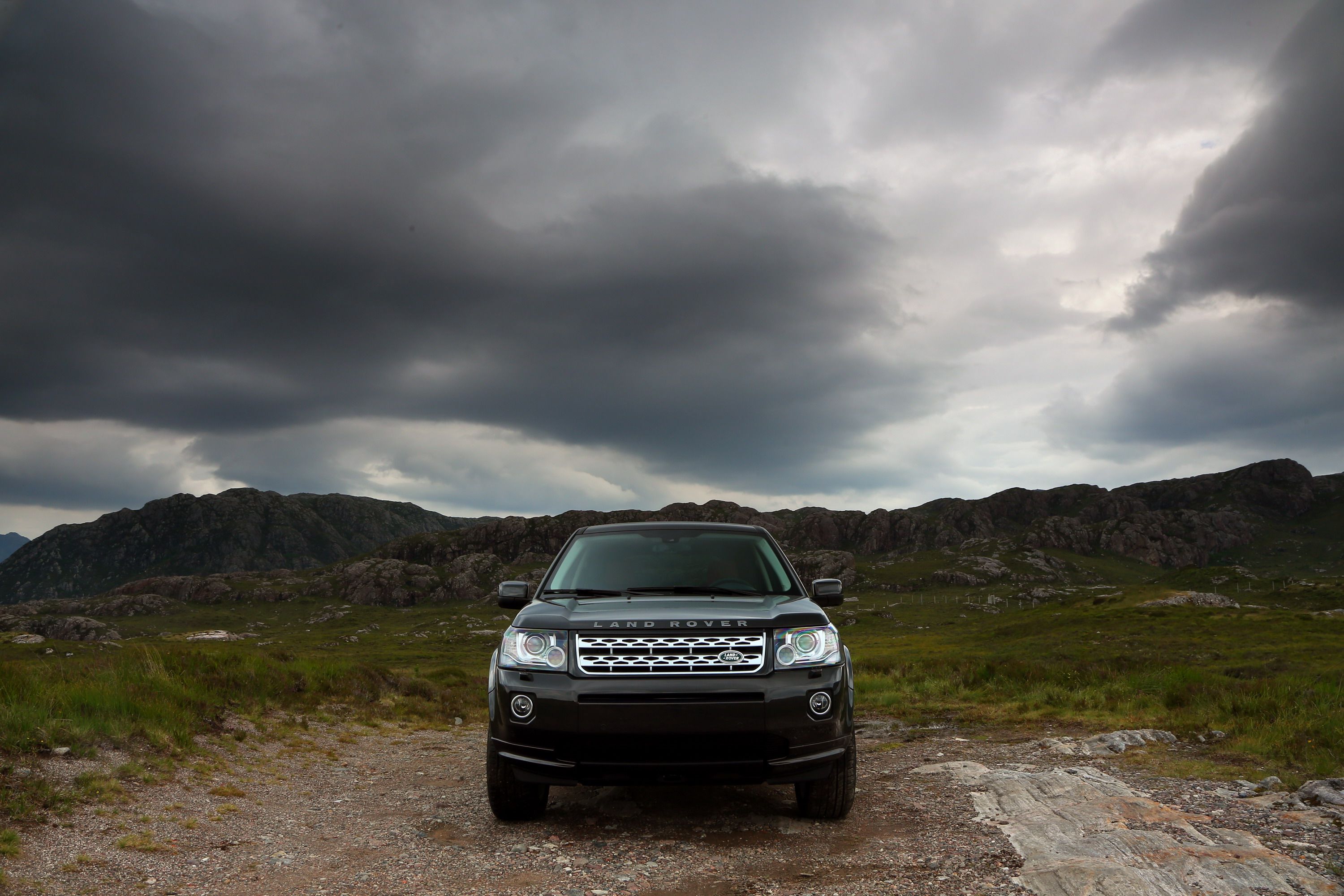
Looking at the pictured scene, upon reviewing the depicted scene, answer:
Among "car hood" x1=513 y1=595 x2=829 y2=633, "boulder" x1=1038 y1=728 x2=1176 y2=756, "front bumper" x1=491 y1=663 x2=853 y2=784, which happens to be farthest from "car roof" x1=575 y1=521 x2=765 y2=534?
"boulder" x1=1038 y1=728 x2=1176 y2=756

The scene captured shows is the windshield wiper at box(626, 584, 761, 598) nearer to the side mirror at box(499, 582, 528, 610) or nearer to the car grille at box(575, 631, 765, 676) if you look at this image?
the car grille at box(575, 631, 765, 676)

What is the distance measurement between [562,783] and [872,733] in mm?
7911

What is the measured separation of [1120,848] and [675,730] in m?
2.93

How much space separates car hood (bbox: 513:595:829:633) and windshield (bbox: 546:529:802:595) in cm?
48

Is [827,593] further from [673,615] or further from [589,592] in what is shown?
[589,592]

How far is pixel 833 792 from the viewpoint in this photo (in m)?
6.09

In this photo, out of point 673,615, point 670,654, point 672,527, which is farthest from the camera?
point 672,527

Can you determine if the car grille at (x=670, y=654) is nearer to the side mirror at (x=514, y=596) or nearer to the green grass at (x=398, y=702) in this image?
the side mirror at (x=514, y=596)

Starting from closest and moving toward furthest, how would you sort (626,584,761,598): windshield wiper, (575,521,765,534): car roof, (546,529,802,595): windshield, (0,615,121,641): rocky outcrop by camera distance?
(626,584,761,598): windshield wiper
(546,529,802,595): windshield
(575,521,765,534): car roof
(0,615,121,641): rocky outcrop

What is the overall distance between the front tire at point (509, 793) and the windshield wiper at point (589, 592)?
4.44 ft

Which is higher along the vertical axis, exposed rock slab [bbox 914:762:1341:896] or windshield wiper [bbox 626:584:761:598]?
windshield wiper [bbox 626:584:761:598]

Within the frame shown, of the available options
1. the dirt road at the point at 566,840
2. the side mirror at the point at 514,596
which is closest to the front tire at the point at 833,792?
the dirt road at the point at 566,840

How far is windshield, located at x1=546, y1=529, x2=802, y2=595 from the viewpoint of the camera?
7031 millimetres

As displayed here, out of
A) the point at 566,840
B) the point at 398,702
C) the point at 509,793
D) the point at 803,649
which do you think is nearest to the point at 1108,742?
the point at 803,649
